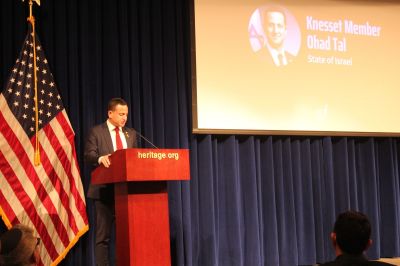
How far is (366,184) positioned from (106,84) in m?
3.18

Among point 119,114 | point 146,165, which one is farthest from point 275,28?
point 146,165

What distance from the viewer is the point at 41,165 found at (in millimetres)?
4312

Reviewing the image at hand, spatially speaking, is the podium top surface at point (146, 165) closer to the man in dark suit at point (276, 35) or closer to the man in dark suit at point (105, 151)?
the man in dark suit at point (105, 151)

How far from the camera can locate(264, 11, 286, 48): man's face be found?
544cm

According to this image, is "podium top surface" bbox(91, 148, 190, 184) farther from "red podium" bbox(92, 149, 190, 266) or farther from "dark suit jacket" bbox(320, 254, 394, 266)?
"dark suit jacket" bbox(320, 254, 394, 266)

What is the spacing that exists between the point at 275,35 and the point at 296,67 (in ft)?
1.37

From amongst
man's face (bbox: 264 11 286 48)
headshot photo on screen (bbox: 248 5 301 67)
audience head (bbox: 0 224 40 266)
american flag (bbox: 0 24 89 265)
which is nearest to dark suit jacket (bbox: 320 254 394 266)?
audience head (bbox: 0 224 40 266)

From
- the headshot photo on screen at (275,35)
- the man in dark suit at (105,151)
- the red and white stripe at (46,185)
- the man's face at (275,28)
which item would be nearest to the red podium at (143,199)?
the man in dark suit at (105,151)

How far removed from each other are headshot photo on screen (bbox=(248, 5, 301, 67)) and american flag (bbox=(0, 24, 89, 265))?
2.18 metres

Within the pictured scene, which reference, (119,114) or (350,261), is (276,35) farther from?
(350,261)

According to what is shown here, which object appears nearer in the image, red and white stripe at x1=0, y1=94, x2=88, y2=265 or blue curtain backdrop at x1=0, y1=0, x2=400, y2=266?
red and white stripe at x1=0, y1=94, x2=88, y2=265

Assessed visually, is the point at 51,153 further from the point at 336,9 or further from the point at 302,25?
the point at 336,9

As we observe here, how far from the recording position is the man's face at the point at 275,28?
5.44 meters

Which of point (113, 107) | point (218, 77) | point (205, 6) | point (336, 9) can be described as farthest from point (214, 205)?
point (336, 9)
